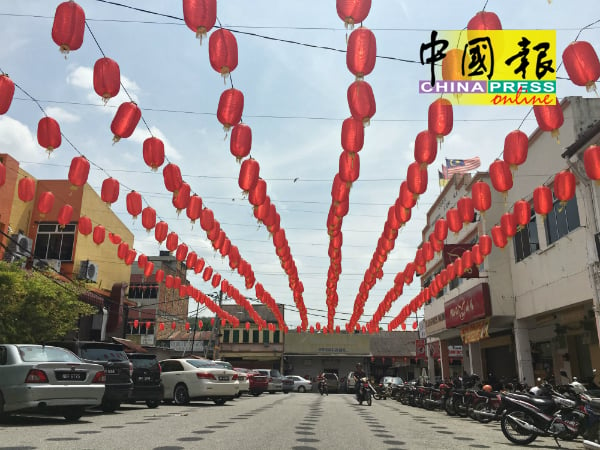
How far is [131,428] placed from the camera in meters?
8.68

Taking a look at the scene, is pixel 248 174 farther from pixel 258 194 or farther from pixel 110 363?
pixel 110 363

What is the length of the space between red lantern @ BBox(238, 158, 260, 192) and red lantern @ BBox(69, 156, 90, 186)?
10.9 ft

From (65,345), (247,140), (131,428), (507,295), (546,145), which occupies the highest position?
(546,145)

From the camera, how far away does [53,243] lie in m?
28.2

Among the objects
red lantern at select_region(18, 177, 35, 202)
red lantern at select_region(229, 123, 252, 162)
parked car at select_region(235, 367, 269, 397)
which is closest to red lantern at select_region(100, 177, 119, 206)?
red lantern at select_region(18, 177, 35, 202)

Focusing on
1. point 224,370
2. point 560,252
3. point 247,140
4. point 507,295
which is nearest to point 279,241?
point 224,370

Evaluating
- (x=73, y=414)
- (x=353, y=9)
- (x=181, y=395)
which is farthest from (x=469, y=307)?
(x=353, y=9)

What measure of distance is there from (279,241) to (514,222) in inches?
269

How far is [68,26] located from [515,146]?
7949 millimetres

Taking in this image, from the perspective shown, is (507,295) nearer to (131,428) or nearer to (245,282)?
(245,282)

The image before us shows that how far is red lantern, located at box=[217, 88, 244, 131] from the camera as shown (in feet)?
26.7

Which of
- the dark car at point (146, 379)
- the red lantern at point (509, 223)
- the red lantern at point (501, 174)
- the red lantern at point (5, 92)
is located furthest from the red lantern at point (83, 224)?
the red lantern at point (509, 223)

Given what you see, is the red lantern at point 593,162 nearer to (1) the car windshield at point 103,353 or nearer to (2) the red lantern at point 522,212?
(2) the red lantern at point 522,212

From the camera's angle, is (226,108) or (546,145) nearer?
(226,108)
